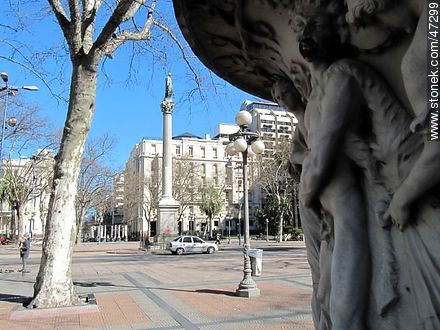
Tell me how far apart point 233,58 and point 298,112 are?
733 mm

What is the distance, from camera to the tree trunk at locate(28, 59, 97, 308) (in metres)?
8.69

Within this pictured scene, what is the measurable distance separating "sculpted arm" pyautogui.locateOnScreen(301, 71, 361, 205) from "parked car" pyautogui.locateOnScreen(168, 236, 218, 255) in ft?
93.2

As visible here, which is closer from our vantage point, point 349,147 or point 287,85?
point 349,147

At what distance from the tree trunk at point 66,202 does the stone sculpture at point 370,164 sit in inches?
308

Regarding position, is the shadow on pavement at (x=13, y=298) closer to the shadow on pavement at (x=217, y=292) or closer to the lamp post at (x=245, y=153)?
the shadow on pavement at (x=217, y=292)

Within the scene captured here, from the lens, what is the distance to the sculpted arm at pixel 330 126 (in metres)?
1.87

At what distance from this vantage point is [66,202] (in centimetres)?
909

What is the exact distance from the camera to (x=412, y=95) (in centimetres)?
165

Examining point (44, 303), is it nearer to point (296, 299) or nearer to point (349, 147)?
point (296, 299)

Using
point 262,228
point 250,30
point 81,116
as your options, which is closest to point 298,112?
point 250,30

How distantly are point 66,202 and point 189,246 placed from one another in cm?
2190

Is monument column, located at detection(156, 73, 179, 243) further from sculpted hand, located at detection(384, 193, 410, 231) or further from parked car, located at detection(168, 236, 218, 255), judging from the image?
sculpted hand, located at detection(384, 193, 410, 231)

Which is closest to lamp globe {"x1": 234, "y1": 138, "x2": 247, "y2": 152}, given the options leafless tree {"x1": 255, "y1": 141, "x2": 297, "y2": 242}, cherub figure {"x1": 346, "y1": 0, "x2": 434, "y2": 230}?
cherub figure {"x1": 346, "y1": 0, "x2": 434, "y2": 230}

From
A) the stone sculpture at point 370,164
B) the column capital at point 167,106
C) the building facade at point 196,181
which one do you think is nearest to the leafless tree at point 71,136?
the stone sculpture at point 370,164
